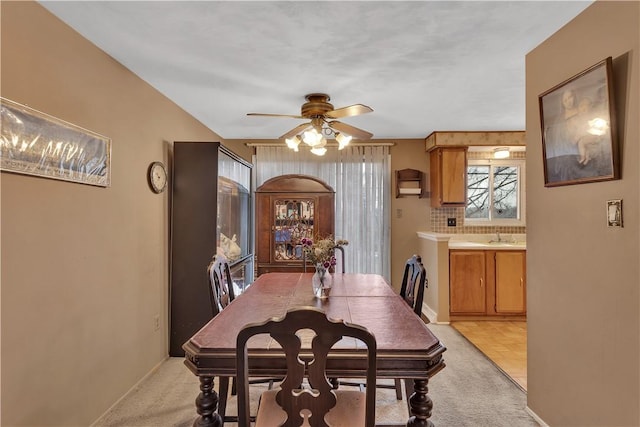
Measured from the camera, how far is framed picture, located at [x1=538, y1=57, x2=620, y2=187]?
1563 millimetres

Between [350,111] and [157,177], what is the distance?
1.66 meters

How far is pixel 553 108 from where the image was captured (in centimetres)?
192

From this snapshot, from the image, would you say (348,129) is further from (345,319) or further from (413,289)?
(345,319)

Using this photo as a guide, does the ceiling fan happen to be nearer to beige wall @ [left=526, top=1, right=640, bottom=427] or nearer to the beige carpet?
beige wall @ [left=526, top=1, right=640, bottom=427]

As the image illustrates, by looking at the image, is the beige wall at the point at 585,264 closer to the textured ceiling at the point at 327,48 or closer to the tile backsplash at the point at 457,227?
the textured ceiling at the point at 327,48

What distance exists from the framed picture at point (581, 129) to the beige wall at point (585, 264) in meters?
0.04

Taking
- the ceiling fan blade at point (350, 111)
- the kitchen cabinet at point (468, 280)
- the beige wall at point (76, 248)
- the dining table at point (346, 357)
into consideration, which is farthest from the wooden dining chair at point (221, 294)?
the kitchen cabinet at point (468, 280)

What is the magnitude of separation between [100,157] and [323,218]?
2561 millimetres

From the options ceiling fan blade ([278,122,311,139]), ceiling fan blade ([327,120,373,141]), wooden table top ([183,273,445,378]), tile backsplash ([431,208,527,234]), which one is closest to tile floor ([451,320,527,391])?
tile backsplash ([431,208,527,234])

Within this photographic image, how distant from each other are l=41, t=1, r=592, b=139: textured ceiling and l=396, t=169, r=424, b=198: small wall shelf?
1413mm

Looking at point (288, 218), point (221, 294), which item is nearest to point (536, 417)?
point (221, 294)

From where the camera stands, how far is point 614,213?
5.13 ft

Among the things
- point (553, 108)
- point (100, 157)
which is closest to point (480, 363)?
point (553, 108)

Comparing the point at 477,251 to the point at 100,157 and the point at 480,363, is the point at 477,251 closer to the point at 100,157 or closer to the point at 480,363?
the point at 480,363
